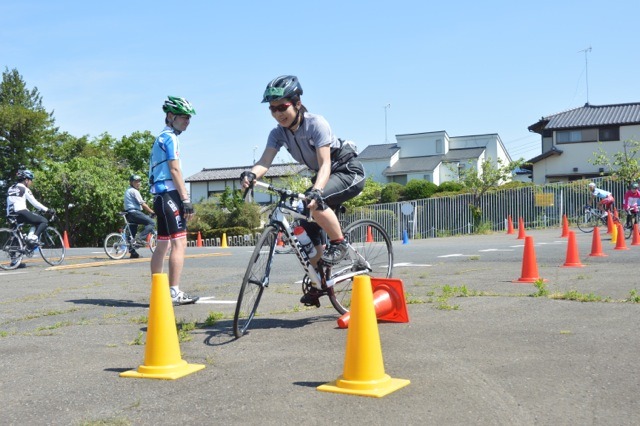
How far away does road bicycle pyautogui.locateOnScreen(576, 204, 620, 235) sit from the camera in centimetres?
2612

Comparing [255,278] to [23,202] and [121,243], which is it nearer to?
[23,202]

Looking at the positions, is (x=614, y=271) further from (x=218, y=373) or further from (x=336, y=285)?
(x=218, y=373)

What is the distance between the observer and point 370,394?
3.68 m

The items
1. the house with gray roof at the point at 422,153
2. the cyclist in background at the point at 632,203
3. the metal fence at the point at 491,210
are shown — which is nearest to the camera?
the cyclist in background at the point at 632,203

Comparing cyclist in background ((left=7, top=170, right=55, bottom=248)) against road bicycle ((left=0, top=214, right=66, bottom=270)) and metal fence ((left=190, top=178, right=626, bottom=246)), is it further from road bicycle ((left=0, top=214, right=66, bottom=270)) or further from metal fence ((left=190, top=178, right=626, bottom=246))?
metal fence ((left=190, top=178, right=626, bottom=246))

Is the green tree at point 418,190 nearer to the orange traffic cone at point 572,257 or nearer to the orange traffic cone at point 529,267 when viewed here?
the orange traffic cone at point 572,257

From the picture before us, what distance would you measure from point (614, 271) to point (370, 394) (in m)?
7.45

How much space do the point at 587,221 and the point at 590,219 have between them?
355mm

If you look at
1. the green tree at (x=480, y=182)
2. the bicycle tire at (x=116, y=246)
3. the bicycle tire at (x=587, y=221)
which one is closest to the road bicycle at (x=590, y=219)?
the bicycle tire at (x=587, y=221)

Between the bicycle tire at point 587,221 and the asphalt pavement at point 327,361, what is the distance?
830 inches

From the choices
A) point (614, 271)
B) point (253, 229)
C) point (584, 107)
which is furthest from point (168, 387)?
point (584, 107)

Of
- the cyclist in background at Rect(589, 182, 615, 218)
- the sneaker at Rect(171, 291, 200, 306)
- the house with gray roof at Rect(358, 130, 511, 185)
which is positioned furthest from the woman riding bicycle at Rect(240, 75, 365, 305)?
the house with gray roof at Rect(358, 130, 511, 185)

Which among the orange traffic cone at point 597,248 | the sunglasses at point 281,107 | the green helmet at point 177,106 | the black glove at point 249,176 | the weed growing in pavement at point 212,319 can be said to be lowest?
the weed growing in pavement at point 212,319

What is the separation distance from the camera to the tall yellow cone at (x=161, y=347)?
427 cm
